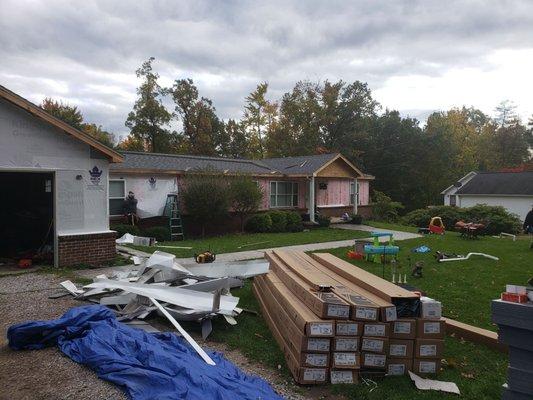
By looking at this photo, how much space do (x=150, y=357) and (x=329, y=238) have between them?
45.2 ft

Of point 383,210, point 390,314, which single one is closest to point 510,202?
point 383,210

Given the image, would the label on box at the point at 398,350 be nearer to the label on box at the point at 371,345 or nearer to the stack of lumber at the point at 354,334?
the stack of lumber at the point at 354,334

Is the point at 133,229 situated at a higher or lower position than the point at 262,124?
lower

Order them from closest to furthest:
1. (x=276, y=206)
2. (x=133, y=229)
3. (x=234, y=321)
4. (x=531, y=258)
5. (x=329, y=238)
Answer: (x=234, y=321) < (x=531, y=258) < (x=133, y=229) < (x=329, y=238) < (x=276, y=206)

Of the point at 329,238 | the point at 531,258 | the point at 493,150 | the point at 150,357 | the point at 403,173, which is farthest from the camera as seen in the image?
the point at 493,150

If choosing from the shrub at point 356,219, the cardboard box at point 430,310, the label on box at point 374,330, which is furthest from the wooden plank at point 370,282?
the shrub at point 356,219

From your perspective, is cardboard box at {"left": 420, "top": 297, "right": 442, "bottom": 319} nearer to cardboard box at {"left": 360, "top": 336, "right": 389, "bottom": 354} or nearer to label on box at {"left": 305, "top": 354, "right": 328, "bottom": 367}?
cardboard box at {"left": 360, "top": 336, "right": 389, "bottom": 354}

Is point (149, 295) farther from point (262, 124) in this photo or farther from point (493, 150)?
point (493, 150)

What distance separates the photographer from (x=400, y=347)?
16.4ft

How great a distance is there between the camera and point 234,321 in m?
6.45

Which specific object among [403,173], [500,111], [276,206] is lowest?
[276,206]

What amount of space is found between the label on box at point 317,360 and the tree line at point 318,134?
34.2 m

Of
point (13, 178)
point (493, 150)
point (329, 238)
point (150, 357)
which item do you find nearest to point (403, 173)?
point (493, 150)

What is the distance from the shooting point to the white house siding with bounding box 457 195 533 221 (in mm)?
32375
